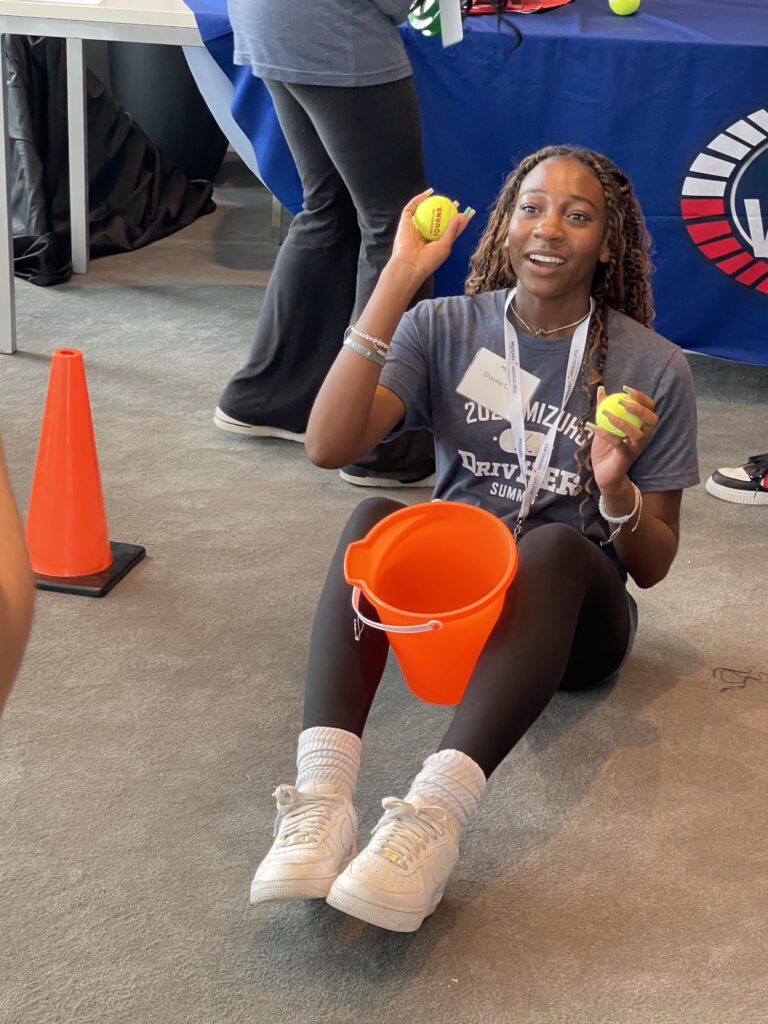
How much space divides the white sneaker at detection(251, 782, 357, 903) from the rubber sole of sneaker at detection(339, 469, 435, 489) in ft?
4.28

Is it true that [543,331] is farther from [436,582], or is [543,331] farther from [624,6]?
[624,6]

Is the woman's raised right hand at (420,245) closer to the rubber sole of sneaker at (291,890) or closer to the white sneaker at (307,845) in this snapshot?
the white sneaker at (307,845)

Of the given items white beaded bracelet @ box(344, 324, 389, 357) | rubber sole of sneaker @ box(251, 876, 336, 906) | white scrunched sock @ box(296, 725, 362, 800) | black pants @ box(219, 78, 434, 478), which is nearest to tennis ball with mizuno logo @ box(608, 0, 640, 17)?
black pants @ box(219, 78, 434, 478)

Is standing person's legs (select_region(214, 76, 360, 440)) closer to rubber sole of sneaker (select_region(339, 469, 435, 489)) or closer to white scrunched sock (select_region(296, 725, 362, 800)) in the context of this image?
rubber sole of sneaker (select_region(339, 469, 435, 489))

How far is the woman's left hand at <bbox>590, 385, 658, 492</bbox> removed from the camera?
1.59 m

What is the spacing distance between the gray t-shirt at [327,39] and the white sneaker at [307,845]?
4.88 ft

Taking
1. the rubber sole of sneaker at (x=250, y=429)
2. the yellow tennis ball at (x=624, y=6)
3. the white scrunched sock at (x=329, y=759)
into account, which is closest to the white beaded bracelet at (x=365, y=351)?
the white scrunched sock at (x=329, y=759)

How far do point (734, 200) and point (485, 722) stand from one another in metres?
2.05

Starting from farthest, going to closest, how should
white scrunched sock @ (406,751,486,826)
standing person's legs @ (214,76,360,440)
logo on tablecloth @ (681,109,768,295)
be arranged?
1. logo on tablecloth @ (681,109,768,295)
2. standing person's legs @ (214,76,360,440)
3. white scrunched sock @ (406,751,486,826)

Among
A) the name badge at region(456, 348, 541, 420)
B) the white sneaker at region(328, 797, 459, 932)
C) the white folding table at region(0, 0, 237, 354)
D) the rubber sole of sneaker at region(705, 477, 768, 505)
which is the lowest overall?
the rubber sole of sneaker at region(705, 477, 768, 505)

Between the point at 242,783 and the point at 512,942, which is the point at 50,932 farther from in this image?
the point at 512,942

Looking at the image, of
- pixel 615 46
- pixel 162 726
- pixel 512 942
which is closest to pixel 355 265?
pixel 615 46

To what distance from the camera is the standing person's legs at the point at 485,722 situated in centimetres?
146

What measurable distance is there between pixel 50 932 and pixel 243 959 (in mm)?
235
